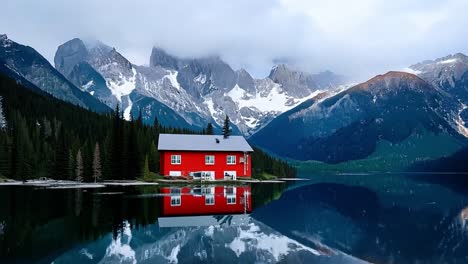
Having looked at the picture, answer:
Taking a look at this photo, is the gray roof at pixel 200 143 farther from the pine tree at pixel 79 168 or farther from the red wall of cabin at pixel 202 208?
the red wall of cabin at pixel 202 208

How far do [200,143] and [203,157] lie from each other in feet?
9.74

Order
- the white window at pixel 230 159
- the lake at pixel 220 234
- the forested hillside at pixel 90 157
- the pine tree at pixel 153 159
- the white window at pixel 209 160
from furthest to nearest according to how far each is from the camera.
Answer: the pine tree at pixel 153 159 < the white window at pixel 230 159 < the white window at pixel 209 160 < the forested hillside at pixel 90 157 < the lake at pixel 220 234

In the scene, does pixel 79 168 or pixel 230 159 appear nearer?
pixel 79 168

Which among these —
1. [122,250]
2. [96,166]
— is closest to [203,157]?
[96,166]

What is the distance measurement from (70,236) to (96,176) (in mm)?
50772

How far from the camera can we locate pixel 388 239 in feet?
73.5

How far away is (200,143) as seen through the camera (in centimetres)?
7812

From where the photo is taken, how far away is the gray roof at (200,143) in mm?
75938

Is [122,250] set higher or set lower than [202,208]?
lower

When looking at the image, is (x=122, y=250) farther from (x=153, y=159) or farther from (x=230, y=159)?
(x=153, y=159)

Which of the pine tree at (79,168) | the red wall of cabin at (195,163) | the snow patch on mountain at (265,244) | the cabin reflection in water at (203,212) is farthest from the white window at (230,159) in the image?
the snow patch on mountain at (265,244)

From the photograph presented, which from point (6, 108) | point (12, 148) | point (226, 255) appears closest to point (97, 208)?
point (226, 255)

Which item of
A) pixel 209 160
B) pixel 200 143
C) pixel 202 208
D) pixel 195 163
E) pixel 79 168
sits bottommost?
pixel 202 208

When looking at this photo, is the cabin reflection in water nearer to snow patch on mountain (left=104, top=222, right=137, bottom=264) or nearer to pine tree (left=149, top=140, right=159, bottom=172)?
snow patch on mountain (left=104, top=222, right=137, bottom=264)
